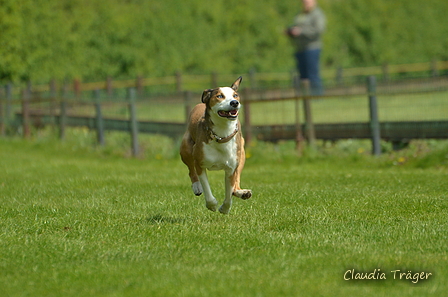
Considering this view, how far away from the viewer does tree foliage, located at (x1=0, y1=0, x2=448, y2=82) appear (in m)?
25.8

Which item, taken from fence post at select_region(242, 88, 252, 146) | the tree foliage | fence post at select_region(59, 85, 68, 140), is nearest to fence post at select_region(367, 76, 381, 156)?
fence post at select_region(242, 88, 252, 146)

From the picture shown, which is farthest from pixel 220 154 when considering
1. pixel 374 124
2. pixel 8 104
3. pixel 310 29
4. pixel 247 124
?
pixel 8 104

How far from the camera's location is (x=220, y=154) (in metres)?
7.65

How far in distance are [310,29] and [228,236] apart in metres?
13.2

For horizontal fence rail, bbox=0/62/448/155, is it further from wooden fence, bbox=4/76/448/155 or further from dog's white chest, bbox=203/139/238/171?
dog's white chest, bbox=203/139/238/171

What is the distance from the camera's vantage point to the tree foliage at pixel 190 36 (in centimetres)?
2577

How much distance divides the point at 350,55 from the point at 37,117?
2351 centimetres

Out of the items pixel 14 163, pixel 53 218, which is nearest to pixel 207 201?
pixel 53 218

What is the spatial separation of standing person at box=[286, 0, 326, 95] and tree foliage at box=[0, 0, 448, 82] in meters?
8.34

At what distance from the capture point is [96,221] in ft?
26.6

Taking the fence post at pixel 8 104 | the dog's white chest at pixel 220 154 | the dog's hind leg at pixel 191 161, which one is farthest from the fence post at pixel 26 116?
the dog's white chest at pixel 220 154

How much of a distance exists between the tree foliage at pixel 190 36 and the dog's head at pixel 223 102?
16042mm

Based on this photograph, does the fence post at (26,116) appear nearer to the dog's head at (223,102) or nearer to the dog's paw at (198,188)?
the dog's paw at (198,188)

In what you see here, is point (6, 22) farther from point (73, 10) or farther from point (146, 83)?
point (146, 83)
